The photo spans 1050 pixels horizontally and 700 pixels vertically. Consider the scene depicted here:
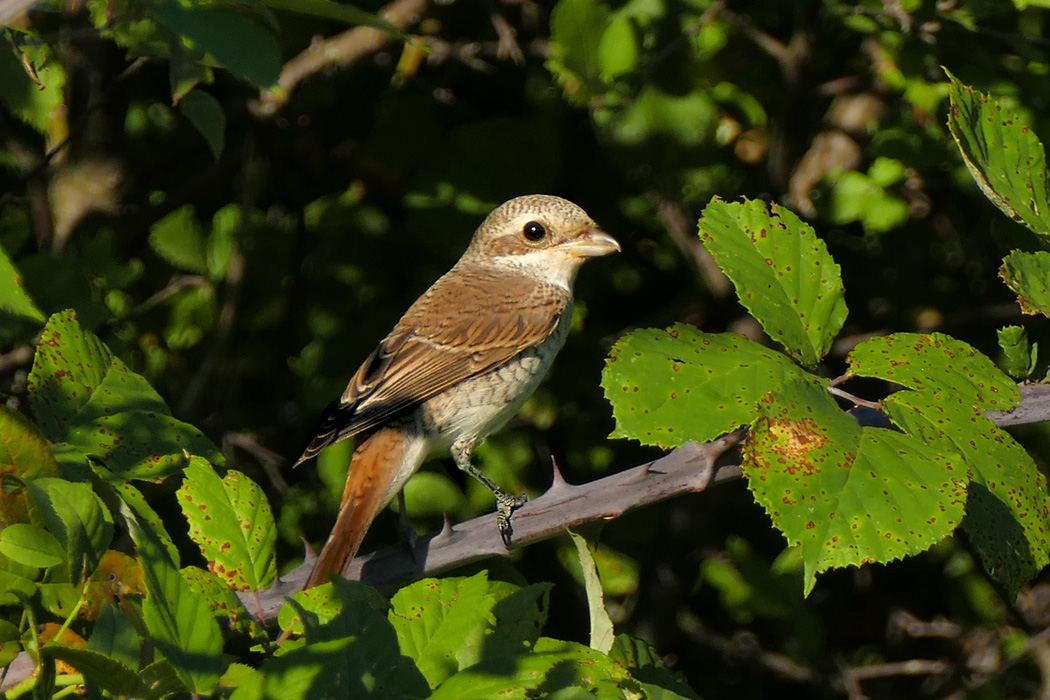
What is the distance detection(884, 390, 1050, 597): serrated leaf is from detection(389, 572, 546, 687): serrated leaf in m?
0.66

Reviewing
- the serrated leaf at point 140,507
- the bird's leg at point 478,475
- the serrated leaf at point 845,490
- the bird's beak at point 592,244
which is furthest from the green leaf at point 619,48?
the serrated leaf at point 140,507

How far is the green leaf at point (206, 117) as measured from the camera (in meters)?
2.60

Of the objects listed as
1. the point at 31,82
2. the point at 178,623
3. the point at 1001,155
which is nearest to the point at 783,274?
the point at 1001,155

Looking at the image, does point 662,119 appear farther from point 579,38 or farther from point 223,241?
point 223,241

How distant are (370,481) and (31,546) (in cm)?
178

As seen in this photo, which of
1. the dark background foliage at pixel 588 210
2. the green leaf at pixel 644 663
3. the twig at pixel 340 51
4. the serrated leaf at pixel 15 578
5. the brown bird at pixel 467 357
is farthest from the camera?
the twig at pixel 340 51

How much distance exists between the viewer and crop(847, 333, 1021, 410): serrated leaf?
6.23ft

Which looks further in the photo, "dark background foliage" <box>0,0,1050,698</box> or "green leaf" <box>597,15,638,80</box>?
"dark background foliage" <box>0,0,1050,698</box>

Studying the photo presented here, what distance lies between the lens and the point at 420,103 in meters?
4.06

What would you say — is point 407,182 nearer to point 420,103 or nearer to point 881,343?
point 420,103

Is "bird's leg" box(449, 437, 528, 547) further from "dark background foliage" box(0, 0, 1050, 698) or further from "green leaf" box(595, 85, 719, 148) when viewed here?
"green leaf" box(595, 85, 719, 148)

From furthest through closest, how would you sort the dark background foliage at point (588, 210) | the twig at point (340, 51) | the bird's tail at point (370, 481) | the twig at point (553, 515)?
the twig at point (340, 51) → the dark background foliage at point (588, 210) → the bird's tail at point (370, 481) → the twig at point (553, 515)

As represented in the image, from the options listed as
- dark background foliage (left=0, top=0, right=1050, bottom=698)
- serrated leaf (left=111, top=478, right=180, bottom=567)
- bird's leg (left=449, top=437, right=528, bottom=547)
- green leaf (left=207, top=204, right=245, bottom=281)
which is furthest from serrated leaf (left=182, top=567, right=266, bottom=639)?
green leaf (left=207, top=204, right=245, bottom=281)

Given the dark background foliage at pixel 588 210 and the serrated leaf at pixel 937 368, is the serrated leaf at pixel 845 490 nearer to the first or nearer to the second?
the serrated leaf at pixel 937 368
